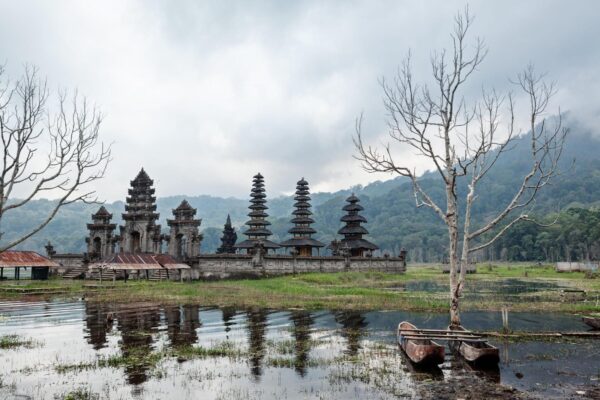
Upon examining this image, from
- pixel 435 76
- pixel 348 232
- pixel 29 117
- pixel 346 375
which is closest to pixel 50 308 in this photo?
pixel 29 117

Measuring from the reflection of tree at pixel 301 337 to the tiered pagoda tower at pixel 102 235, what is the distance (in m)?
43.7

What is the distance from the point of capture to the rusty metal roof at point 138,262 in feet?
159

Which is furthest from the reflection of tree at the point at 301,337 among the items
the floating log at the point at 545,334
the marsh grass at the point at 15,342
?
the marsh grass at the point at 15,342

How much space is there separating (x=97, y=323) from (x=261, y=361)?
12.8m

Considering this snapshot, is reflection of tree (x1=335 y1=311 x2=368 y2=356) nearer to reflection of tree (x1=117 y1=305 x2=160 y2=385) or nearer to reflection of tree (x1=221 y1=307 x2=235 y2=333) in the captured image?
reflection of tree (x1=221 y1=307 x2=235 y2=333)

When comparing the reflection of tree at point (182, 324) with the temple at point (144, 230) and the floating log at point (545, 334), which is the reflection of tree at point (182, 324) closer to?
the floating log at point (545, 334)

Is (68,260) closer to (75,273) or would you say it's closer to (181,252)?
(75,273)

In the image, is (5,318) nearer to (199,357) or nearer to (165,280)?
(199,357)

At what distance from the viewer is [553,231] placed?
121 metres

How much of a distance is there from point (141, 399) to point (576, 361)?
15.2m

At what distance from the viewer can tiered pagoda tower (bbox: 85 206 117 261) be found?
64.0 meters

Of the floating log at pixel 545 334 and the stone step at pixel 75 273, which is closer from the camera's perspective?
the floating log at pixel 545 334

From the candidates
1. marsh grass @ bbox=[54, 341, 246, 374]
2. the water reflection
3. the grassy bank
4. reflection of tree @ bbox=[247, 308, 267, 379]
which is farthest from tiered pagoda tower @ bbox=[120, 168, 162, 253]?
marsh grass @ bbox=[54, 341, 246, 374]

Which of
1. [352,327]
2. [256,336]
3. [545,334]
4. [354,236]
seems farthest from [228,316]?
[354,236]
